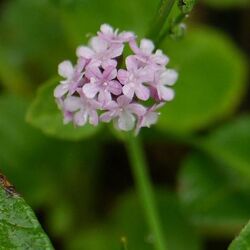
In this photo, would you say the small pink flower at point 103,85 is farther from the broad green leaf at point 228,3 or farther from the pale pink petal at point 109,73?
the broad green leaf at point 228,3

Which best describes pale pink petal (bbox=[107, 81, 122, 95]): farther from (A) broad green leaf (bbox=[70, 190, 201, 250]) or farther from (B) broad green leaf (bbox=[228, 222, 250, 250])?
(A) broad green leaf (bbox=[70, 190, 201, 250])

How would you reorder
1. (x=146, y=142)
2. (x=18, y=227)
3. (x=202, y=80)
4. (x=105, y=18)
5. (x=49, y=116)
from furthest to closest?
(x=146, y=142)
(x=202, y=80)
(x=105, y=18)
(x=49, y=116)
(x=18, y=227)

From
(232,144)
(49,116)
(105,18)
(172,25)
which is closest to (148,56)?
(172,25)

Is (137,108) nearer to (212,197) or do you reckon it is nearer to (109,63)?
(109,63)

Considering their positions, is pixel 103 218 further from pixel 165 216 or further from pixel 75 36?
pixel 75 36

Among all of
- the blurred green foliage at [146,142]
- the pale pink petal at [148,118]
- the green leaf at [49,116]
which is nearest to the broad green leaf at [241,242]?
the pale pink petal at [148,118]

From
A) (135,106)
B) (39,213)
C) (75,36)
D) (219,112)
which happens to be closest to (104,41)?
(135,106)
